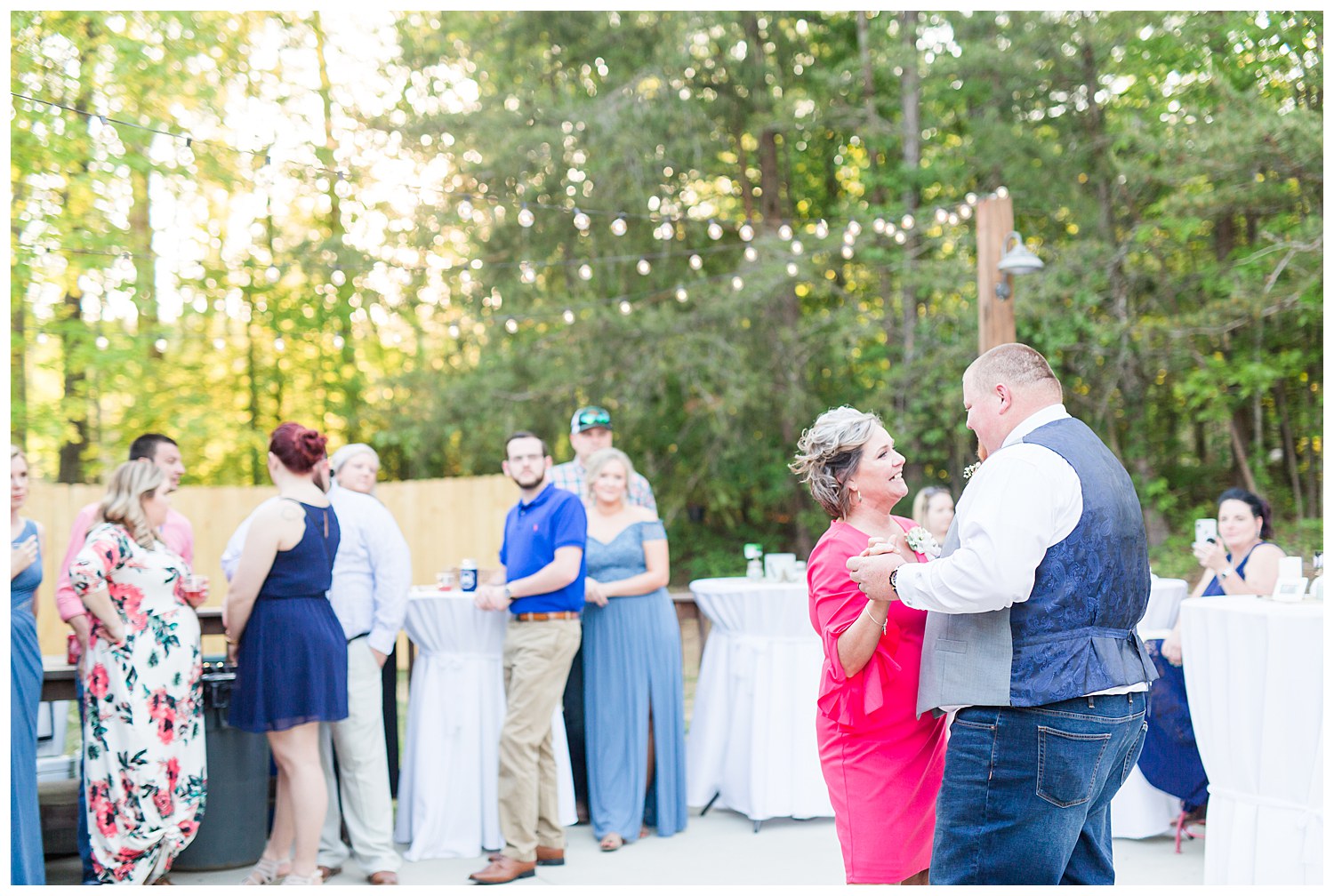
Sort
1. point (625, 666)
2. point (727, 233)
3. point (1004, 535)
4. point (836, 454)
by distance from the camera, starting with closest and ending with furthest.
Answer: point (1004, 535), point (836, 454), point (625, 666), point (727, 233)

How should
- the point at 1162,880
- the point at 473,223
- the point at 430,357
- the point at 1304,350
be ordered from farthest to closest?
the point at 430,357, the point at 473,223, the point at 1304,350, the point at 1162,880

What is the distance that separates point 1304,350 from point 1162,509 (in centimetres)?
221

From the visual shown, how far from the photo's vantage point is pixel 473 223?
41.1 ft

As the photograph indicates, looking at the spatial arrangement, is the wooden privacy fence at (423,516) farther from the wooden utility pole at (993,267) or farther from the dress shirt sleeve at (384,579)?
the dress shirt sleeve at (384,579)

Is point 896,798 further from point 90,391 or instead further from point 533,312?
point 90,391

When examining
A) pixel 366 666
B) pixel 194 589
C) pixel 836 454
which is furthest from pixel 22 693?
pixel 836 454

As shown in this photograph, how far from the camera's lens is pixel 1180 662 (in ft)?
14.0

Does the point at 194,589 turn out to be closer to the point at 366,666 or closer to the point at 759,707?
the point at 366,666

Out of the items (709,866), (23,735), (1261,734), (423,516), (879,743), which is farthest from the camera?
(423,516)

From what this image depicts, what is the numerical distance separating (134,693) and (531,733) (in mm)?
1363

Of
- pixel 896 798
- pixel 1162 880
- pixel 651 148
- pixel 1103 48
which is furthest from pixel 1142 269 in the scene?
pixel 896 798

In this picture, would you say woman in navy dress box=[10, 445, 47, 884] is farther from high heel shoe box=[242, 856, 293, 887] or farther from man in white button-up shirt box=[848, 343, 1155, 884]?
man in white button-up shirt box=[848, 343, 1155, 884]

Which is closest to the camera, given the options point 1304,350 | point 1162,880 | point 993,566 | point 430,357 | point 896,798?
point 993,566

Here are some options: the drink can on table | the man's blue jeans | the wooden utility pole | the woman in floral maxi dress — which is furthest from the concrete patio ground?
the wooden utility pole
